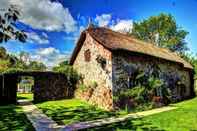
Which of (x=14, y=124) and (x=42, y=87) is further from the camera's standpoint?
(x=42, y=87)

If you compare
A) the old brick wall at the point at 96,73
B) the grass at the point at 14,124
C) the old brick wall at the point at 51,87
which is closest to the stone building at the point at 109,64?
the old brick wall at the point at 96,73

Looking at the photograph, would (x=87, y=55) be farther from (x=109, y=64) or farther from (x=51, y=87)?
(x=51, y=87)

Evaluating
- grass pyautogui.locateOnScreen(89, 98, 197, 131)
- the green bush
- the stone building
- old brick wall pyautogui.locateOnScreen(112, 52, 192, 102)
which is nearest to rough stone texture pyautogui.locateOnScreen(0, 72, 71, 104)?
the green bush

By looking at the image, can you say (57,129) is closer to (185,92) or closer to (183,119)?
(183,119)

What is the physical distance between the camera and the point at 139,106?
54.5 ft

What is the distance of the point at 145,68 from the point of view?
1878 centimetres

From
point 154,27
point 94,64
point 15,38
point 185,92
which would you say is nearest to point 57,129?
point 15,38

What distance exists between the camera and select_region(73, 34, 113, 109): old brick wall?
651 inches

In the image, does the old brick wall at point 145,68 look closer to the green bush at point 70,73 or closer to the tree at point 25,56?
the green bush at point 70,73

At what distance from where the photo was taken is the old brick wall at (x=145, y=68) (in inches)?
651

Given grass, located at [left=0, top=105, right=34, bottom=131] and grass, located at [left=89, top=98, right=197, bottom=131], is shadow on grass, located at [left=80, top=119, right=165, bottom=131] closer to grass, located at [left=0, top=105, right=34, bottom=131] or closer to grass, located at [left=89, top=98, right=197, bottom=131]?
grass, located at [left=89, top=98, right=197, bottom=131]

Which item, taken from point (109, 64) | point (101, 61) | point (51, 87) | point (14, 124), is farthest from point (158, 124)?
point (51, 87)

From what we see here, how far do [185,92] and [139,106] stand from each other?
12.4 m

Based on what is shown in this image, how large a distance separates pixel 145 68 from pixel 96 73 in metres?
3.90
